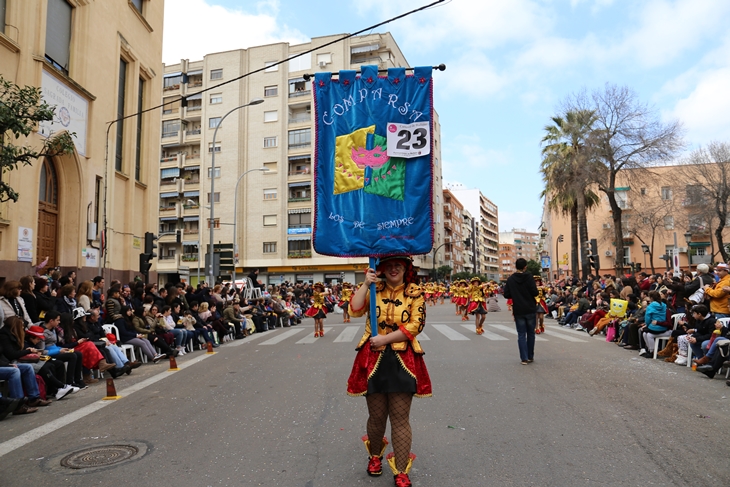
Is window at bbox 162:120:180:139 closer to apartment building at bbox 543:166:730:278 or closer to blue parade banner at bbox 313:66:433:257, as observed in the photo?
apartment building at bbox 543:166:730:278

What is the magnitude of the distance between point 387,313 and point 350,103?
184cm

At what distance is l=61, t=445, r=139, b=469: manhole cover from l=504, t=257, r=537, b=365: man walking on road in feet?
22.3

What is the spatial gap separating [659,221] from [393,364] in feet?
153

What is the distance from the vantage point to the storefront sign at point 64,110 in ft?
54.7

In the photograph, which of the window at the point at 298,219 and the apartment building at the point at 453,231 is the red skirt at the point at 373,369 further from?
the apartment building at the point at 453,231

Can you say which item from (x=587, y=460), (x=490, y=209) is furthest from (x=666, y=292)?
(x=490, y=209)

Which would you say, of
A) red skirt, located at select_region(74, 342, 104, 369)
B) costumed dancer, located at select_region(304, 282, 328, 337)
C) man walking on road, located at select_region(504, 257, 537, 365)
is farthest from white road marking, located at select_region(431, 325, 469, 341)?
red skirt, located at select_region(74, 342, 104, 369)

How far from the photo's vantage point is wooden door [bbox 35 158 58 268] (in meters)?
17.6

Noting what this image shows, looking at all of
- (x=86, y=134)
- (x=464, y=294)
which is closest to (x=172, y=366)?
(x=86, y=134)

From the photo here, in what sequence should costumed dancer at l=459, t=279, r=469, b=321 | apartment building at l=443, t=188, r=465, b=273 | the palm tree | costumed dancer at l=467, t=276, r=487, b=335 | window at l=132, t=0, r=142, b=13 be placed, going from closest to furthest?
costumed dancer at l=467, t=276, r=487, b=335 < costumed dancer at l=459, t=279, r=469, b=321 < window at l=132, t=0, r=142, b=13 < the palm tree < apartment building at l=443, t=188, r=465, b=273

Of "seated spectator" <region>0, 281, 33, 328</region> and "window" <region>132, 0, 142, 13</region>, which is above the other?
"window" <region>132, 0, 142, 13</region>

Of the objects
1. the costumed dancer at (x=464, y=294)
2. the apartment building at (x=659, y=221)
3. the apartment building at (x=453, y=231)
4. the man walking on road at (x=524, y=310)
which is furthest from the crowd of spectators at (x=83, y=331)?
the apartment building at (x=453, y=231)

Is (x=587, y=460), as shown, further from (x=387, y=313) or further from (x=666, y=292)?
(x=666, y=292)

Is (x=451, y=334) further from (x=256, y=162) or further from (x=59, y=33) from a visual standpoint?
(x=256, y=162)
